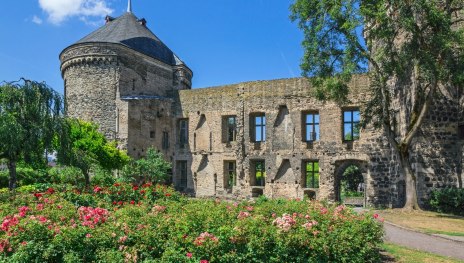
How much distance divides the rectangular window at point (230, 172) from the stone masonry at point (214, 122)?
7 centimetres

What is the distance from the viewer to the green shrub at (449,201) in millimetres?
16031

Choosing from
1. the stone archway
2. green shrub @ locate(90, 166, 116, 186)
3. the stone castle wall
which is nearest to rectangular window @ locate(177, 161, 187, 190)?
the stone castle wall

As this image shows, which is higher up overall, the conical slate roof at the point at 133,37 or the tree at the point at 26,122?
the conical slate roof at the point at 133,37

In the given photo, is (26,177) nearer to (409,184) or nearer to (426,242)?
(409,184)

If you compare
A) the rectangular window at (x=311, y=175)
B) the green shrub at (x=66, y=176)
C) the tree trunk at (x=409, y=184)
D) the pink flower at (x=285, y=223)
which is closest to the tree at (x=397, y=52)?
the tree trunk at (x=409, y=184)

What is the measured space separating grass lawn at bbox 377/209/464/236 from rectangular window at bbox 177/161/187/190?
49.1 feet

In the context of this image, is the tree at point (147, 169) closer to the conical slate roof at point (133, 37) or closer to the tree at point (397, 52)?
the conical slate roof at point (133, 37)

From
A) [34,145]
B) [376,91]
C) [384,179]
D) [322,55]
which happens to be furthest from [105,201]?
[384,179]

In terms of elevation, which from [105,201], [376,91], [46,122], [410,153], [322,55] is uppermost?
[322,55]

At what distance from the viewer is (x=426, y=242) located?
1004 centimetres

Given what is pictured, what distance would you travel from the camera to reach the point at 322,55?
56.8 ft

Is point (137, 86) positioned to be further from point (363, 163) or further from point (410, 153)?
point (410, 153)

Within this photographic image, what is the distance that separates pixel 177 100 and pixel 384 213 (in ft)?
55.6

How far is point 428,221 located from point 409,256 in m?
6.46
